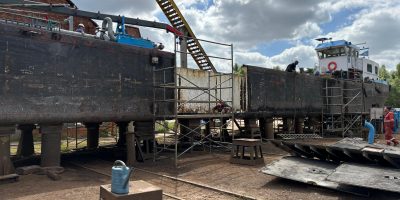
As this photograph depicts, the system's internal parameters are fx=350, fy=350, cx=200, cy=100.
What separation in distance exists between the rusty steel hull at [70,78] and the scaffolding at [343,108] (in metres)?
12.7

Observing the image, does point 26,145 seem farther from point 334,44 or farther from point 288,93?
point 334,44

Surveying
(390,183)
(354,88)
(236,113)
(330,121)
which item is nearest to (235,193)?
(390,183)

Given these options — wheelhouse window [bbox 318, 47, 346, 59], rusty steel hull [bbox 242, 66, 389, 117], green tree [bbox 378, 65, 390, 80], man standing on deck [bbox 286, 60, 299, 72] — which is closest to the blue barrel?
rusty steel hull [bbox 242, 66, 389, 117]

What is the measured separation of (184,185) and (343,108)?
52.1 feet

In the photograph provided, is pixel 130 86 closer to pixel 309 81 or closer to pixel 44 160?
pixel 44 160

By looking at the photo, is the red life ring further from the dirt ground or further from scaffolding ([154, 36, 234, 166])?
the dirt ground

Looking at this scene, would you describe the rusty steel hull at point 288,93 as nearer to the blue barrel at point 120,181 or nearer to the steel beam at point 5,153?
the steel beam at point 5,153

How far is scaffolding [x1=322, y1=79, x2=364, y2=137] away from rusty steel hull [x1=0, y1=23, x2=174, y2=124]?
41.8 feet

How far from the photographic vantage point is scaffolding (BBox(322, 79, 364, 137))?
840 inches

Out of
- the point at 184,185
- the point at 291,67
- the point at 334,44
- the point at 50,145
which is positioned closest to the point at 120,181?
the point at 184,185

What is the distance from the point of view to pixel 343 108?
21500 mm

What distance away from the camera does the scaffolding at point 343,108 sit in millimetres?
21328

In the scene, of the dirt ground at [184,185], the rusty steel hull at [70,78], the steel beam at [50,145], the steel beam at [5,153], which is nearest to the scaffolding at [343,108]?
the dirt ground at [184,185]

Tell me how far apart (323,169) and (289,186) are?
105 cm
